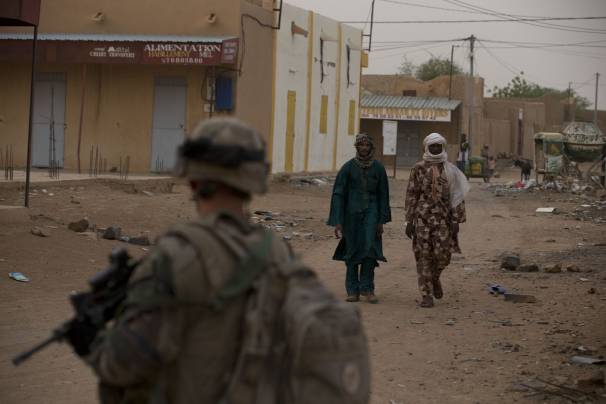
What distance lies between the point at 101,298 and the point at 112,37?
24.2 meters

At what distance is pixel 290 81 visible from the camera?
31.1 meters

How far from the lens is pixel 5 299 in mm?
9570

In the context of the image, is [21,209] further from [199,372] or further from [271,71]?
[271,71]

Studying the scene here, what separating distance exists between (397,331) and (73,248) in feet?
17.1

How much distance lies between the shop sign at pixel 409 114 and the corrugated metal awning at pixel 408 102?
13.0 inches

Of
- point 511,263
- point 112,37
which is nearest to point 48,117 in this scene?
point 112,37

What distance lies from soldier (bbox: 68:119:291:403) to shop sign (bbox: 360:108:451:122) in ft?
160

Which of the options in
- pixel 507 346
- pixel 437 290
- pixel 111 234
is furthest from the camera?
pixel 111 234

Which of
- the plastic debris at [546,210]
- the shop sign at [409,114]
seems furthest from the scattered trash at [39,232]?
the shop sign at [409,114]

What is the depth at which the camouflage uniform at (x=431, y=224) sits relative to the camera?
392 inches

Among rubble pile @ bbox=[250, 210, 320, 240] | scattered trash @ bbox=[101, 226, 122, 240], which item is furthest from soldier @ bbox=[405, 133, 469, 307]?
rubble pile @ bbox=[250, 210, 320, 240]

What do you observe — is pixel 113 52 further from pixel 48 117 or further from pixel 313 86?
pixel 313 86

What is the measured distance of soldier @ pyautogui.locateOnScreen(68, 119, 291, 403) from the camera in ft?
8.57

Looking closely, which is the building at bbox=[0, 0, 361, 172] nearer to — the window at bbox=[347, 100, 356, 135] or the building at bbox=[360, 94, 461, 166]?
the window at bbox=[347, 100, 356, 135]
